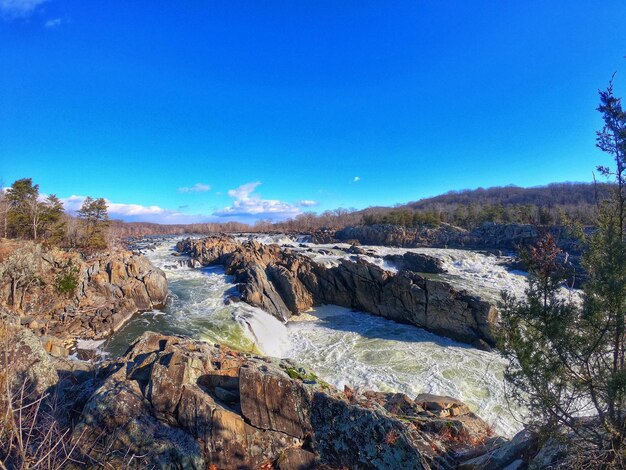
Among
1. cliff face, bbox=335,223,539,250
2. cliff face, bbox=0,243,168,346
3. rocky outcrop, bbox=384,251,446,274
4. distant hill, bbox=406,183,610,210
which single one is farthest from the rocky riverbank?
distant hill, bbox=406,183,610,210

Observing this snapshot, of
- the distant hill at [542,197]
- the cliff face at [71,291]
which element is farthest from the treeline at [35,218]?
the distant hill at [542,197]

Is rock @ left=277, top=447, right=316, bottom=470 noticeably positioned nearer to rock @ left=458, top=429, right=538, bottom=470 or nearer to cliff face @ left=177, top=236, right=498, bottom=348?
rock @ left=458, top=429, right=538, bottom=470

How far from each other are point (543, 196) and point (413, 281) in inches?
4908

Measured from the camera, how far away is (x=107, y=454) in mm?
5086

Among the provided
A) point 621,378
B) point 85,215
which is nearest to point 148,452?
point 621,378

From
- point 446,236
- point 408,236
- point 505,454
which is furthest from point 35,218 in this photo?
point 446,236

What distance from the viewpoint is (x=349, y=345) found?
1805 cm

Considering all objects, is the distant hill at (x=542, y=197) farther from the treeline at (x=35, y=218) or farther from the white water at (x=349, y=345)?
the treeline at (x=35, y=218)

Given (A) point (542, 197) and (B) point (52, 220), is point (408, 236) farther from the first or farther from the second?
(A) point (542, 197)

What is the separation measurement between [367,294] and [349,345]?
6598 millimetres

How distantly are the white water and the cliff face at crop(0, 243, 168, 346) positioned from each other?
1.35 m

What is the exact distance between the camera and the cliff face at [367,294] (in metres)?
18.9

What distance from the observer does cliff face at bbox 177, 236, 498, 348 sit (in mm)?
18922

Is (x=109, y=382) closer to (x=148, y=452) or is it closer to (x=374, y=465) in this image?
(x=148, y=452)
